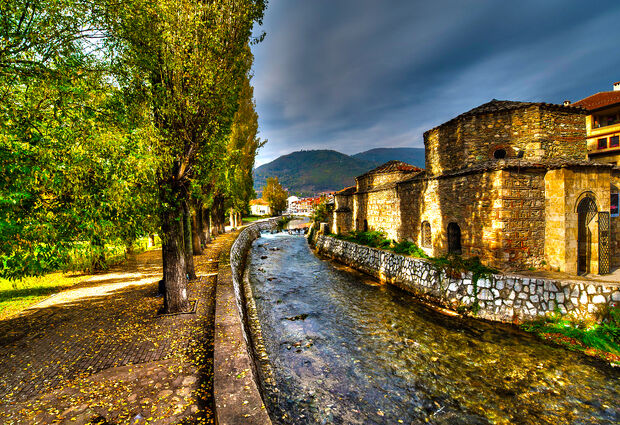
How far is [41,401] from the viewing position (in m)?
4.06

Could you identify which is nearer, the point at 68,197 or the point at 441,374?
the point at 68,197

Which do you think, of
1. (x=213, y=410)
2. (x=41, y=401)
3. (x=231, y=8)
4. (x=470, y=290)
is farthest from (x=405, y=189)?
(x=41, y=401)

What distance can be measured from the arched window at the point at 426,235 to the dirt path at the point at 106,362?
11419 millimetres

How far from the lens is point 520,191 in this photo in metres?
9.50

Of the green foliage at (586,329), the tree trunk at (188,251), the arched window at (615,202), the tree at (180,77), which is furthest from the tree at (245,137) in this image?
the arched window at (615,202)

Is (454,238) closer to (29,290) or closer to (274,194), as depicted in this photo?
(29,290)

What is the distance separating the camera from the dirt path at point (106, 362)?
3.84 m

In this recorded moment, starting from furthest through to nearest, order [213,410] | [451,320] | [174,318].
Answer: [451,320], [174,318], [213,410]

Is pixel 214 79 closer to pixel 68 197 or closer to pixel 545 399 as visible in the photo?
pixel 68 197

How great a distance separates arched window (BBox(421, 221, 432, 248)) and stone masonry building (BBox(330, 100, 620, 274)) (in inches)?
24.5

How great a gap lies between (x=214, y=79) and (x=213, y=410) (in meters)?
8.54

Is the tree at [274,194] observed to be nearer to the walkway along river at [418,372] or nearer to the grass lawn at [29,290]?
the grass lawn at [29,290]

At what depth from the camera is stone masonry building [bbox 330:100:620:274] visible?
9320 mm

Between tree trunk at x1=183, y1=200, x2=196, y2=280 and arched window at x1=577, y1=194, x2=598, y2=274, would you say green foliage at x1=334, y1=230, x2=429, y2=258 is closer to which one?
arched window at x1=577, y1=194, x2=598, y2=274
